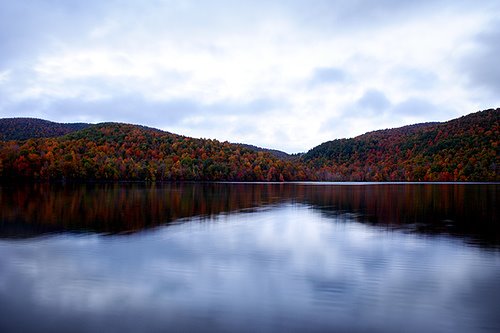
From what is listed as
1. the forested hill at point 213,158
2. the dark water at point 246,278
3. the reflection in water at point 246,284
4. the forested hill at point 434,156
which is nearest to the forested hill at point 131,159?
the forested hill at point 213,158

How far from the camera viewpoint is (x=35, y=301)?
33.2ft

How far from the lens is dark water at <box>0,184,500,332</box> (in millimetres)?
9047

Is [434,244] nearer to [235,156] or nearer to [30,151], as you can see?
[30,151]

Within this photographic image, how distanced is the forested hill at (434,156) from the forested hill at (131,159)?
29.0 meters

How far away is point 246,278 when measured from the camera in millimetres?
12734

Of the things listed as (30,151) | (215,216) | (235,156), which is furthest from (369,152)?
(215,216)

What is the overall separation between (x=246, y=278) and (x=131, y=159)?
430 ft

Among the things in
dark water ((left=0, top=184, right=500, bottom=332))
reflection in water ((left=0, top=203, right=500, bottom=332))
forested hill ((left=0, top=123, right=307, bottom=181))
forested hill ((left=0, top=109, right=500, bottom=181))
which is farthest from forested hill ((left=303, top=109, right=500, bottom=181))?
reflection in water ((left=0, top=203, right=500, bottom=332))

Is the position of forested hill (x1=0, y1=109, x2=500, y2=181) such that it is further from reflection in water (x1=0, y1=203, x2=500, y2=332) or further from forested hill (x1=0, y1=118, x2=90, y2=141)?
reflection in water (x1=0, y1=203, x2=500, y2=332)

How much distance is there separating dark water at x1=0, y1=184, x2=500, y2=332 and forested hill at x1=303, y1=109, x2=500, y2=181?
123033 millimetres

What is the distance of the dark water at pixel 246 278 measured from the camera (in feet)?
29.7

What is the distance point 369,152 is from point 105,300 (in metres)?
193

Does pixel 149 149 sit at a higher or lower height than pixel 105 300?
higher

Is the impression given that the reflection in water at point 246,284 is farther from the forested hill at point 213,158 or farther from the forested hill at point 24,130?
the forested hill at point 24,130
